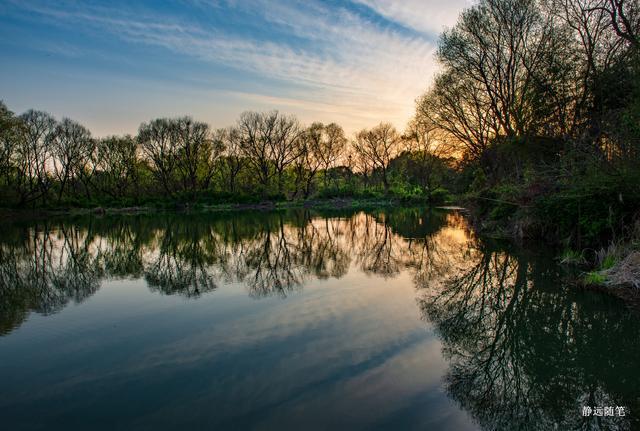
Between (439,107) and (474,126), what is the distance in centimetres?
286

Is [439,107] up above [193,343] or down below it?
above

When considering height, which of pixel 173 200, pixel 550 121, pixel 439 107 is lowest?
pixel 173 200

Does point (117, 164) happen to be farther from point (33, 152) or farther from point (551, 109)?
point (551, 109)

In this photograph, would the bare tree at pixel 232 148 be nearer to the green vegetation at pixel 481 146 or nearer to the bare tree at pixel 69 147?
the green vegetation at pixel 481 146

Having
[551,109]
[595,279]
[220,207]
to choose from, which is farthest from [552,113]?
[220,207]

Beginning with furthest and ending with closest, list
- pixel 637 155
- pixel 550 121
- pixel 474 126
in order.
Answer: pixel 474 126
pixel 550 121
pixel 637 155

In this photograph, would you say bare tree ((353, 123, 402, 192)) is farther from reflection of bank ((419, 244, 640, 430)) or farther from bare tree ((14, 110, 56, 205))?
reflection of bank ((419, 244, 640, 430))

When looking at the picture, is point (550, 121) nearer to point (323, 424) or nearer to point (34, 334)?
point (323, 424)

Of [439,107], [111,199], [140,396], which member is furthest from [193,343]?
[111,199]

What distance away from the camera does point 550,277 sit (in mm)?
10031

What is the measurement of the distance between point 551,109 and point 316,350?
1561 cm

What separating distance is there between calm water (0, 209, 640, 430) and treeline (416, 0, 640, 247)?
2.42 metres

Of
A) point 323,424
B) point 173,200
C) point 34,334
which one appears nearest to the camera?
point 323,424

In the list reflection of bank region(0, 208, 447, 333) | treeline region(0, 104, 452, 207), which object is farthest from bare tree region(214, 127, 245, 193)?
reflection of bank region(0, 208, 447, 333)
